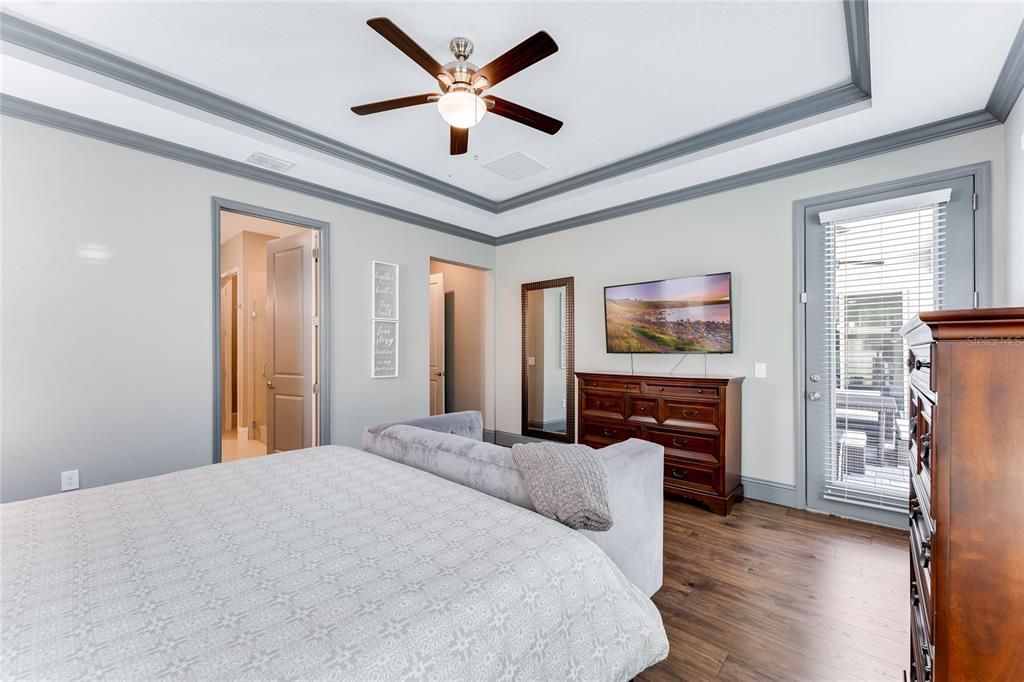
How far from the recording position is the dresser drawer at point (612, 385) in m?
3.79

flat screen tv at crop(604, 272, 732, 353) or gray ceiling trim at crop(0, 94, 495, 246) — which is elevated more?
gray ceiling trim at crop(0, 94, 495, 246)

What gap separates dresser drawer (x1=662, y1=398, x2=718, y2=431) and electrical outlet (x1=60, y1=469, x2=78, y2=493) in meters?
4.12

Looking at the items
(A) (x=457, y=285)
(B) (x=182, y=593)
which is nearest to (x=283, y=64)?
(B) (x=182, y=593)

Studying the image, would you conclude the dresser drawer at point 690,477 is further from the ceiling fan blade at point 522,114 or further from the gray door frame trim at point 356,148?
the ceiling fan blade at point 522,114

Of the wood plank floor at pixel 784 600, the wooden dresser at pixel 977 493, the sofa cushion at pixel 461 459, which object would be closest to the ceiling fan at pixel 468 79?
the sofa cushion at pixel 461 459

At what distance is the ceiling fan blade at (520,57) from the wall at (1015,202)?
2.47m

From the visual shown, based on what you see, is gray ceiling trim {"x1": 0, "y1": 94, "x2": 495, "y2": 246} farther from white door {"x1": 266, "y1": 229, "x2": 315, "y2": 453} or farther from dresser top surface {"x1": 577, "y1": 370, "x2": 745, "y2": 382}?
dresser top surface {"x1": 577, "y1": 370, "x2": 745, "y2": 382}

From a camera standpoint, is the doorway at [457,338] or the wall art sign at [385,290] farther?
the doorway at [457,338]

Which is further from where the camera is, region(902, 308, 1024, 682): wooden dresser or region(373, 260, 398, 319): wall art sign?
region(373, 260, 398, 319): wall art sign

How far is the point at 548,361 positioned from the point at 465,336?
157 centimetres

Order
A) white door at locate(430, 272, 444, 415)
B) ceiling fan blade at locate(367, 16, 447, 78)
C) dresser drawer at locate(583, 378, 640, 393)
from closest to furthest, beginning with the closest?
ceiling fan blade at locate(367, 16, 447, 78) → dresser drawer at locate(583, 378, 640, 393) → white door at locate(430, 272, 444, 415)

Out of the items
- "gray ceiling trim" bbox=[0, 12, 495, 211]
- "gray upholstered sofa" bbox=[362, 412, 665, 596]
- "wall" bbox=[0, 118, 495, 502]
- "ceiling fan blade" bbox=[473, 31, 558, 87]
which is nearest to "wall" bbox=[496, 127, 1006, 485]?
"gray upholstered sofa" bbox=[362, 412, 665, 596]

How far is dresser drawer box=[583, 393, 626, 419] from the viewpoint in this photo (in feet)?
12.7

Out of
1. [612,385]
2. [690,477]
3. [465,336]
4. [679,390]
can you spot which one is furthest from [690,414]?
[465,336]
